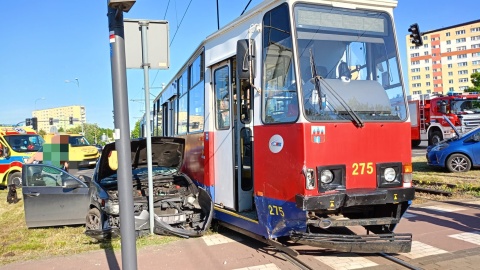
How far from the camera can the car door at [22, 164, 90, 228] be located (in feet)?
24.8

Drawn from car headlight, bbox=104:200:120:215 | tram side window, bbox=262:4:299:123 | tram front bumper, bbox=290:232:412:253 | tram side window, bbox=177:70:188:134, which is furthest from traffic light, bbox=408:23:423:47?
car headlight, bbox=104:200:120:215

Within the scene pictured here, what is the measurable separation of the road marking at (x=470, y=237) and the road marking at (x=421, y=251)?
0.71 metres

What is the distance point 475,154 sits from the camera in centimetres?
1312

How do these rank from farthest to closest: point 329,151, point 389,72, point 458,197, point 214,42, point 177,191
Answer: point 458,197 < point 177,191 < point 214,42 < point 389,72 < point 329,151

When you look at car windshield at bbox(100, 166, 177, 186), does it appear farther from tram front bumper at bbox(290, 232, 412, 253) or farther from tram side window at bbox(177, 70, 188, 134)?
tram front bumper at bbox(290, 232, 412, 253)

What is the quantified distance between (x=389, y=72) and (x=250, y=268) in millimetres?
3213

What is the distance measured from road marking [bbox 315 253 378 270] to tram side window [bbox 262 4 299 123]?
193 cm

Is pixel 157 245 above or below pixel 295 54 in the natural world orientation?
below

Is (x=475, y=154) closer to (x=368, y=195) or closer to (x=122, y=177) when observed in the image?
(x=368, y=195)

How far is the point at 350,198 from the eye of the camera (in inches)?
183

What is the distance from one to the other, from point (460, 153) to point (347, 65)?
403 inches

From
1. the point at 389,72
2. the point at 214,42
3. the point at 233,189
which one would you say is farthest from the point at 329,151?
the point at 214,42

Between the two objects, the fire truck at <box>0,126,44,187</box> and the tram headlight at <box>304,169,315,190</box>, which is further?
the fire truck at <box>0,126,44,187</box>

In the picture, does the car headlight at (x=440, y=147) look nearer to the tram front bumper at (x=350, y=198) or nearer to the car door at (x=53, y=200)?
the tram front bumper at (x=350, y=198)
